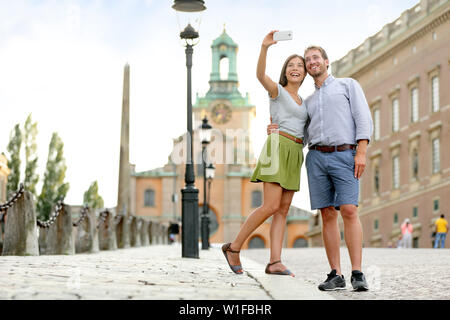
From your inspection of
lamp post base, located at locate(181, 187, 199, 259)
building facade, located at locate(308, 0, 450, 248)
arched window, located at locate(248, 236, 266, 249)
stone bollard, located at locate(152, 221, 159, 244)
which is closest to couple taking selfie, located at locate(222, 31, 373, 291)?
lamp post base, located at locate(181, 187, 199, 259)

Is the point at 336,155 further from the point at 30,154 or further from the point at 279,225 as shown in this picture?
the point at 30,154

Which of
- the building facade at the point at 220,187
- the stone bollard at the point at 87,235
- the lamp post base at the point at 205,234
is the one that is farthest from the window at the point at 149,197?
the stone bollard at the point at 87,235

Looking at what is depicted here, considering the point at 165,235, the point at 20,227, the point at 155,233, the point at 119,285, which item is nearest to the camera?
the point at 119,285

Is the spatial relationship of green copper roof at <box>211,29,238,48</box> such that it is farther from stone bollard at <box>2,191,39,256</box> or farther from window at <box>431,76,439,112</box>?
stone bollard at <box>2,191,39,256</box>

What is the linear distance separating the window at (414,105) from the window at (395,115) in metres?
2.34

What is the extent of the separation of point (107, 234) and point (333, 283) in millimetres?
17534

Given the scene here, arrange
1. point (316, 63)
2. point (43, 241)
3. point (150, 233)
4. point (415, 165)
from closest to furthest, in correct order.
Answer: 1. point (316, 63)
2. point (43, 241)
3. point (150, 233)
4. point (415, 165)

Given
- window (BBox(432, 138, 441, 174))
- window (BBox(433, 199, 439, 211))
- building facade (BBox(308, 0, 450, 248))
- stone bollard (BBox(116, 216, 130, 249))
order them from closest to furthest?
1. stone bollard (BBox(116, 216, 130, 249))
2. window (BBox(433, 199, 439, 211))
3. building facade (BBox(308, 0, 450, 248))
4. window (BBox(432, 138, 441, 174))

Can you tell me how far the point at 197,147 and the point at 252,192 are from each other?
706cm

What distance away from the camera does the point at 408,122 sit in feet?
164

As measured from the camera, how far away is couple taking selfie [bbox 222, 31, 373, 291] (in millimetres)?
7660

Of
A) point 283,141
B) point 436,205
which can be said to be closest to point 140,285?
point 283,141

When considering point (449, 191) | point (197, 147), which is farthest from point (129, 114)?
point (197, 147)

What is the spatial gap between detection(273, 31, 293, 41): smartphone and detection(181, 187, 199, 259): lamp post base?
704 cm
